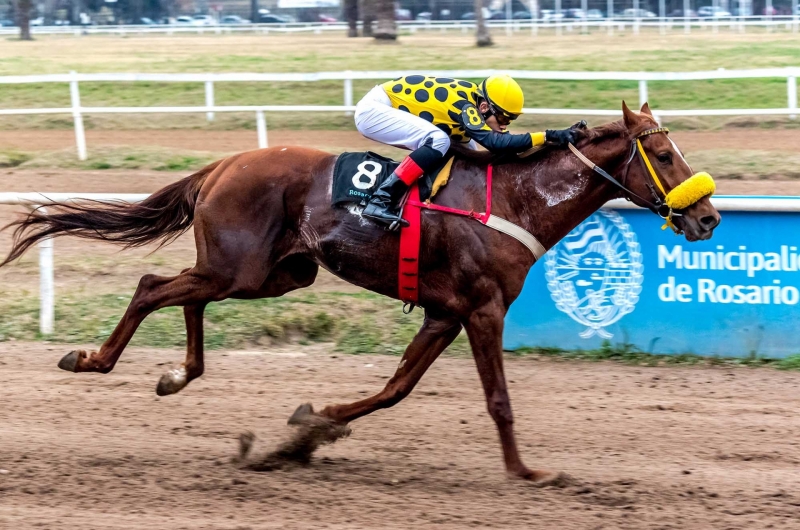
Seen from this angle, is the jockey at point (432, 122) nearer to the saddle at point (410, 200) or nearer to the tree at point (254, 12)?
the saddle at point (410, 200)

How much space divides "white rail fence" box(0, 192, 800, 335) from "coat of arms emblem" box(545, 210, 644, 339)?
0.71ft

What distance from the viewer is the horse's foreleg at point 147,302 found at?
538 cm

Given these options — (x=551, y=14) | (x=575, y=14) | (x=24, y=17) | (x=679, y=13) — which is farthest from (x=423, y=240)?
(x=679, y=13)

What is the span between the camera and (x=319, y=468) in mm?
5086

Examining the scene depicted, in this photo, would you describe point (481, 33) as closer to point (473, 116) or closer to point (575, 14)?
point (575, 14)

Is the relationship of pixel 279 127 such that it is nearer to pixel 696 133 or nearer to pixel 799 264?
pixel 696 133

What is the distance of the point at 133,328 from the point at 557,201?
229cm

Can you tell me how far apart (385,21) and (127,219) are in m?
25.8

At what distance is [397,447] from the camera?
5.36 meters

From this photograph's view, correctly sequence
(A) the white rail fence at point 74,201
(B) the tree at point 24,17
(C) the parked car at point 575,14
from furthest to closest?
(C) the parked car at point 575,14 < (B) the tree at point 24,17 < (A) the white rail fence at point 74,201

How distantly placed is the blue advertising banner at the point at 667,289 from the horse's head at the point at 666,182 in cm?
197

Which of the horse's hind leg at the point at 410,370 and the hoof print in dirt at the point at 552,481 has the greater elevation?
the horse's hind leg at the point at 410,370

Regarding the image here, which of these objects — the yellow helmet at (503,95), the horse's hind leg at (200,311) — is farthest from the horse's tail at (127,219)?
the yellow helmet at (503,95)

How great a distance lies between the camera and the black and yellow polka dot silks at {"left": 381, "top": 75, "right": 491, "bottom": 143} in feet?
17.2
